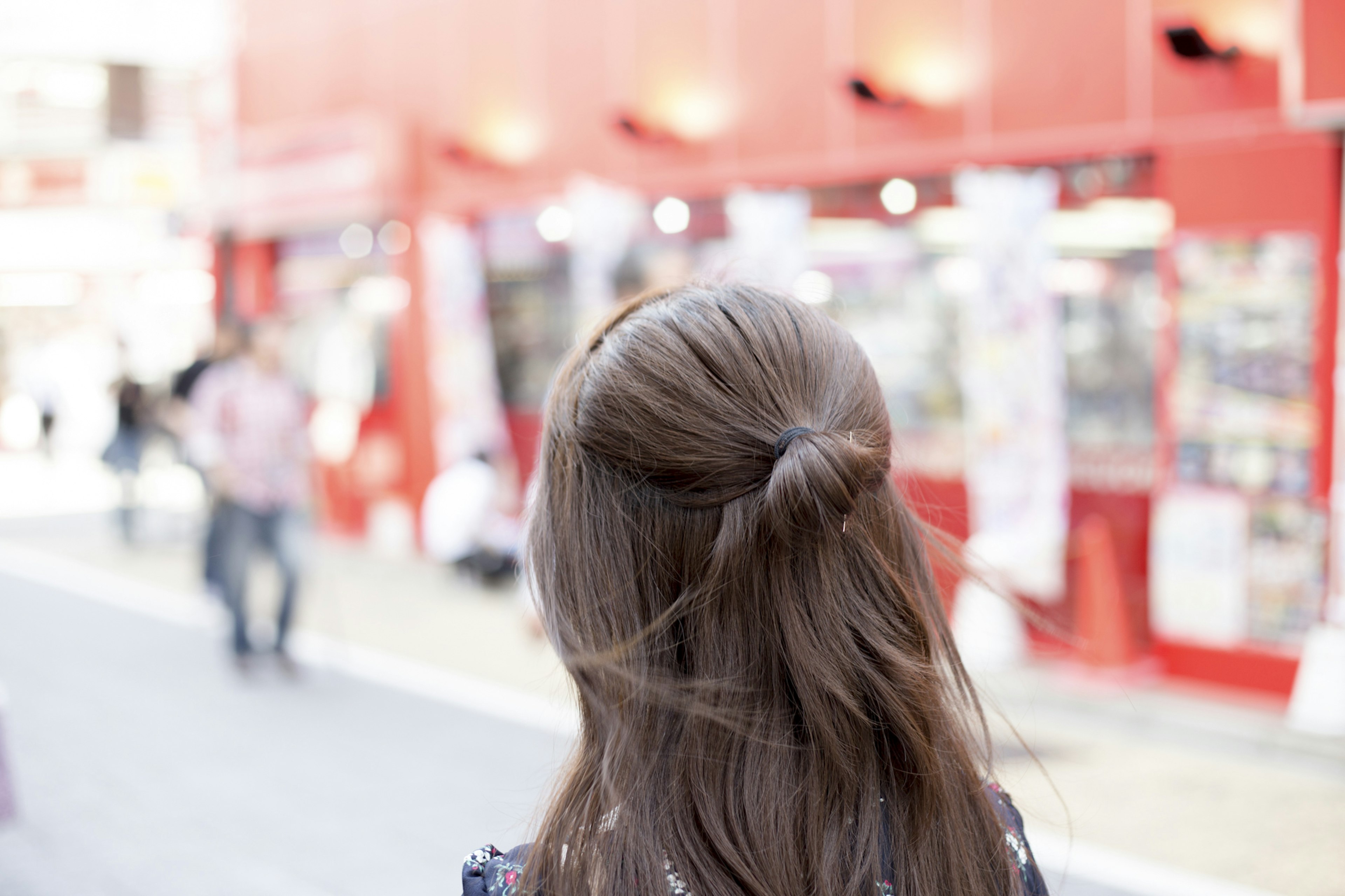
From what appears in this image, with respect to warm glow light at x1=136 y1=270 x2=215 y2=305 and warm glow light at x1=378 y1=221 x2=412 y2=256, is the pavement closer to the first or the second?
warm glow light at x1=378 y1=221 x2=412 y2=256

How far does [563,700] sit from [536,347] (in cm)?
901

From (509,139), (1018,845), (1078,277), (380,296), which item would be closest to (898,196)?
(1078,277)

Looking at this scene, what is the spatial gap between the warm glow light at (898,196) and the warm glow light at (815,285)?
64cm

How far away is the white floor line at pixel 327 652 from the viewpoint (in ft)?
19.5

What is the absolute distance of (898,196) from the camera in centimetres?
745

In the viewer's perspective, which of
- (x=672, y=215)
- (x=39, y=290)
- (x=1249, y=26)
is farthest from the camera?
(x=39, y=290)

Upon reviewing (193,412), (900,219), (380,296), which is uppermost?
(900,219)

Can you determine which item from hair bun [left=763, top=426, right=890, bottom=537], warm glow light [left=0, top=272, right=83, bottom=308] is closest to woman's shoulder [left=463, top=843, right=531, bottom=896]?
hair bun [left=763, top=426, right=890, bottom=537]

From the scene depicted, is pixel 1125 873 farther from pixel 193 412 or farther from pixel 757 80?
pixel 193 412

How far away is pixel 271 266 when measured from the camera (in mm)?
12898

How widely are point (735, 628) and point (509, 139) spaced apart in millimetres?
9263

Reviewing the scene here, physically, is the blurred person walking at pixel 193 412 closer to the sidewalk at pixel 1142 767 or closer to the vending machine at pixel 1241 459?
the sidewalk at pixel 1142 767

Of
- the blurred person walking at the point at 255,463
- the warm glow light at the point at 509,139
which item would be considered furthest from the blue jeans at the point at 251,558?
the warm glow light at the point at 509,139

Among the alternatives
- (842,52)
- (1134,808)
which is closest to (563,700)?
(1134,808)
